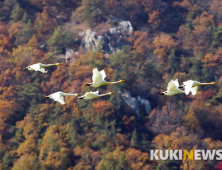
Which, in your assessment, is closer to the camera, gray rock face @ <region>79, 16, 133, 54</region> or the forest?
the forest

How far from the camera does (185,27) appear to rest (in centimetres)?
7794

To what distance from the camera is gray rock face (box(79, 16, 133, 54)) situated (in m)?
67.6

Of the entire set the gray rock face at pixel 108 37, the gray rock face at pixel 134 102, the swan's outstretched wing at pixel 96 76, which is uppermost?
the gray rock face at pixel 108 37

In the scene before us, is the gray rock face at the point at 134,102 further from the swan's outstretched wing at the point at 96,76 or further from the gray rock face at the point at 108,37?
the swan's outstretched wing at the point at 96,76

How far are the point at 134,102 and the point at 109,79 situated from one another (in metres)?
4.99

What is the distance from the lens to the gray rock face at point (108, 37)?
67.6 m

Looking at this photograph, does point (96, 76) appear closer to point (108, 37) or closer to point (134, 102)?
point (134, 102)

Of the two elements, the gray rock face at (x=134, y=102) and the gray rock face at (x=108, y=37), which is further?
the gray rock face at (x=108, y=37)

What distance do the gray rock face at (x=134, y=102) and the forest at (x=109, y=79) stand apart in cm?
16

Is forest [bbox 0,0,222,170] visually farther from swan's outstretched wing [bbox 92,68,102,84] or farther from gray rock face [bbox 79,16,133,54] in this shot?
swan's outstretched wing [bbox 92,68,102,84]

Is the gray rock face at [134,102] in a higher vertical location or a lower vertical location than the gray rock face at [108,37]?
lower

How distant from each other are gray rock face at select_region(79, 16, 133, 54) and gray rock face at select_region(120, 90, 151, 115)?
976 cm

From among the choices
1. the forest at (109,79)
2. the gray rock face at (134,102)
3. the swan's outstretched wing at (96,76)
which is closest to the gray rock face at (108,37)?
the forest at (109,79)

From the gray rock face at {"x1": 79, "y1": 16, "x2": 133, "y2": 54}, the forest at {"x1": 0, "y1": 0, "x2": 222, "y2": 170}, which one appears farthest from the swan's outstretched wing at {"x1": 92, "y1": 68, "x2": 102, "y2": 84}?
the gray rock face at {"x1": 79, "y1": 16, "x2": 133, "y2": 54}
